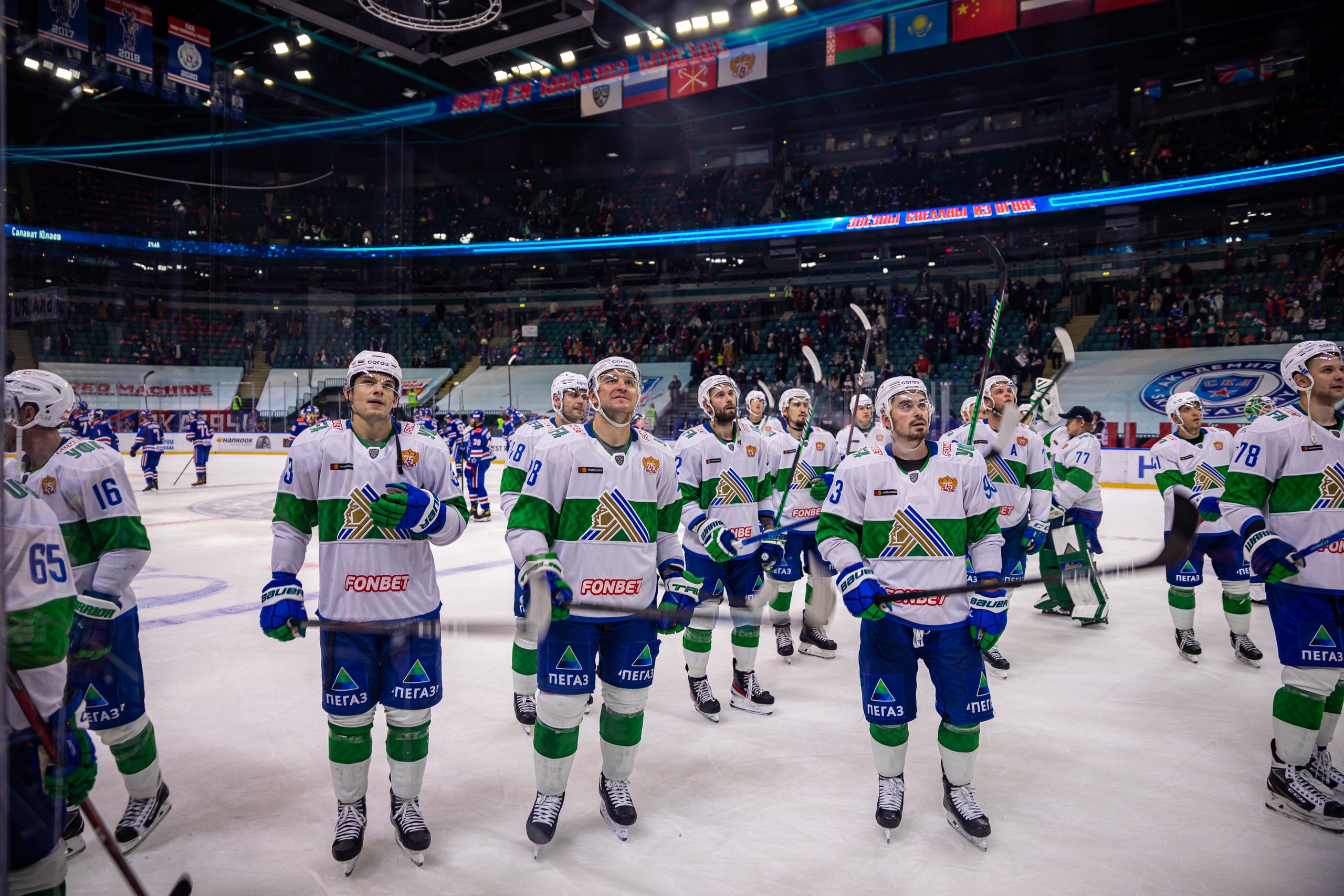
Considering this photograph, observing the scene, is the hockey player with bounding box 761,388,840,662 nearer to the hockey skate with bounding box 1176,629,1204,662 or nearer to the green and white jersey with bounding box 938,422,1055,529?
the green and white jersey with bounding box 938,422,1055,529

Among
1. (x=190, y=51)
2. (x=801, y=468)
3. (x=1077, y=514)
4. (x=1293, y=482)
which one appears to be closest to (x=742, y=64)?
(x=190, y=51)

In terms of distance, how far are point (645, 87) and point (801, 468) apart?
15.0 m

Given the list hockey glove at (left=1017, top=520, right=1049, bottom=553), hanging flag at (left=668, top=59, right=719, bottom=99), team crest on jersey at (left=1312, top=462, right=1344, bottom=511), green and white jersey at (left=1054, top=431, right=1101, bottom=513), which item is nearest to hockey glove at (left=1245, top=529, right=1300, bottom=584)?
team crest on jersey at (left=1312, top=462, right=1344, bottom=511)

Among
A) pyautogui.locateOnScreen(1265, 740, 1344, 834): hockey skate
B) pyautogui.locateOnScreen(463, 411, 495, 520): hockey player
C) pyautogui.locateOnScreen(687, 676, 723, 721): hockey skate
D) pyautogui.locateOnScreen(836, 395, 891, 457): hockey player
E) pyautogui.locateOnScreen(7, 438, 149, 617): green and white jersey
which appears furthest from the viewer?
pyautogui.locateOnScreen(463, 411, 495, 520): hockey player

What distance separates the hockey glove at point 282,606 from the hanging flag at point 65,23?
1704 millimetres

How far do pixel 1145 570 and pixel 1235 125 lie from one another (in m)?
23.3

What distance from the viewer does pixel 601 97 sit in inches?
739

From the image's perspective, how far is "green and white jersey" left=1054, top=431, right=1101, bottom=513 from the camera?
6.20 m

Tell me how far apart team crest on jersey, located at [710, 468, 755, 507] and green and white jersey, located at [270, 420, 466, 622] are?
6.78 ft

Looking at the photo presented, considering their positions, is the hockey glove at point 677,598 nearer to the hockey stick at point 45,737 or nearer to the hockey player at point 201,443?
the hockey stick at point 45,737

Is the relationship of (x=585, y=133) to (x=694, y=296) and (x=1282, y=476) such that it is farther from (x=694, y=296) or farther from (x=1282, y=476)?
(x=1282, y=476)

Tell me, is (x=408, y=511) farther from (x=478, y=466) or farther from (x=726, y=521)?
(x=478, y=466)

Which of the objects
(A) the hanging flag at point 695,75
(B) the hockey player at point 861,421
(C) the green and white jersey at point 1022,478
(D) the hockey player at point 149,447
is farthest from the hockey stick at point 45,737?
(A) the hanging flag at point 695,75

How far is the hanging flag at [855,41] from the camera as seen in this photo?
675 inches
